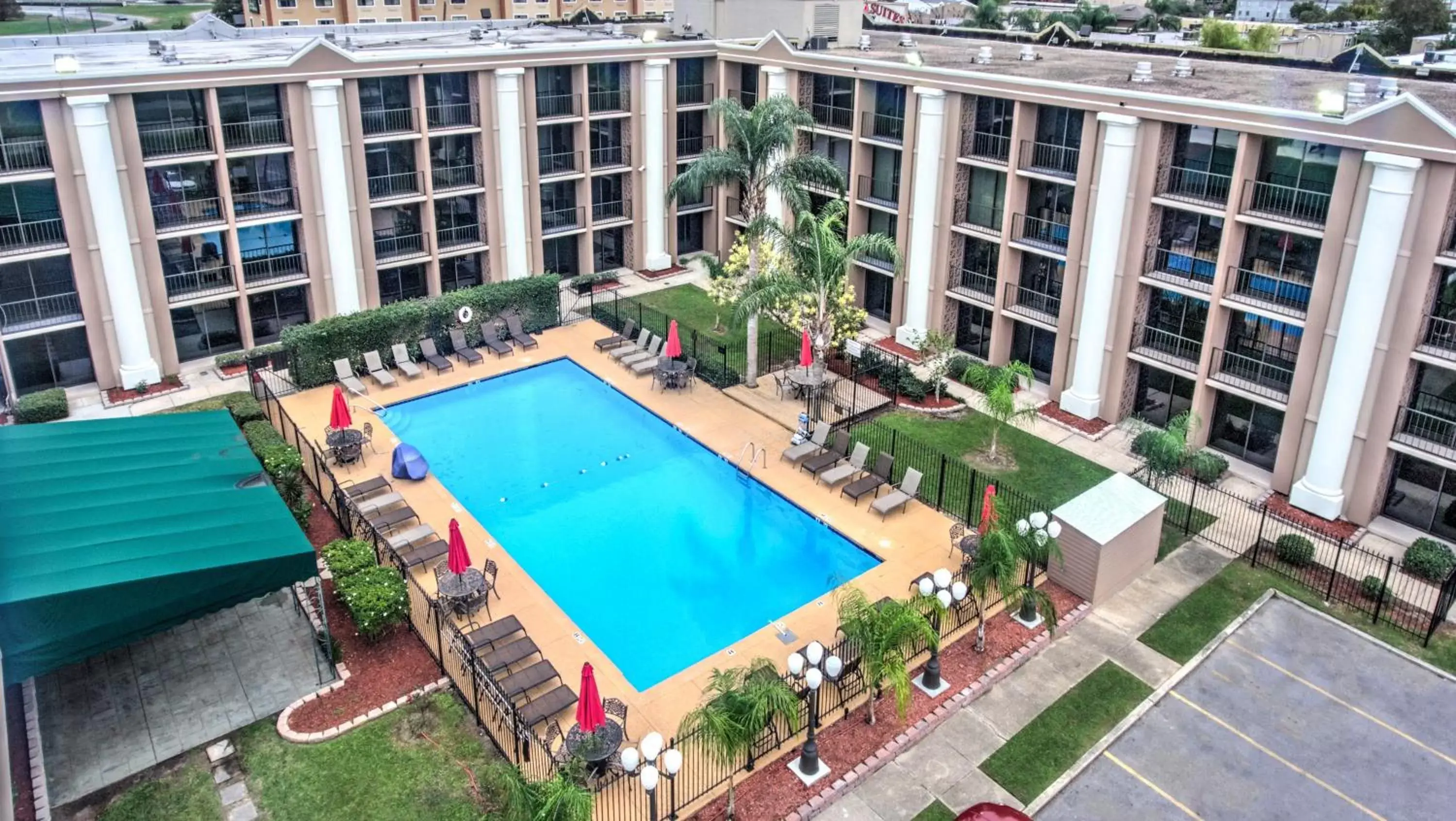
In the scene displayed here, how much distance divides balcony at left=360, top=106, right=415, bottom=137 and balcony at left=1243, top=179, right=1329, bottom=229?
29.7 m

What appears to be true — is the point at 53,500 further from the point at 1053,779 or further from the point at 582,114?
the point at 582,114

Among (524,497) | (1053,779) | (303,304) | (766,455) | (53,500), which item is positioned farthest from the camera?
(303,304)

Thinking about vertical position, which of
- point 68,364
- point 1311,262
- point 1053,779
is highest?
point 1311,262

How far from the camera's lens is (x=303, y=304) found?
3966 cm

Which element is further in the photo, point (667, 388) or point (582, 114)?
point (582, 114)

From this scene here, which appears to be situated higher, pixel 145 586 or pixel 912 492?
pixel 145 586

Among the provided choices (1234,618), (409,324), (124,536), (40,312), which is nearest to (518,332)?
(409,324)

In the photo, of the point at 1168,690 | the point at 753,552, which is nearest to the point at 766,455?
the point at 753,552

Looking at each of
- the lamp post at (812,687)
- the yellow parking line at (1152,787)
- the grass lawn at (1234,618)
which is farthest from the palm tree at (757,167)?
the yellow parking line at (1152,787)

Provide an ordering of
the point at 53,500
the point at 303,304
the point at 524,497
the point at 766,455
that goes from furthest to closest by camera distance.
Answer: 1. the point at 303,304
2. the point at 766,455
3. the point at 524,497
4. the point at 53,500

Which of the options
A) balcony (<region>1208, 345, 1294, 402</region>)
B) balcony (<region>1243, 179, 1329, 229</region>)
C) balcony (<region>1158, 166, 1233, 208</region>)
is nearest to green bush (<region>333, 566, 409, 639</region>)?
balcony (<region>1208, 345, 1294, 402</region>)

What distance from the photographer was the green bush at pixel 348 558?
23.7 m

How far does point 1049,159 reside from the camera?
114ft

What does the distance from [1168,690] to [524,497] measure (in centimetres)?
1791
